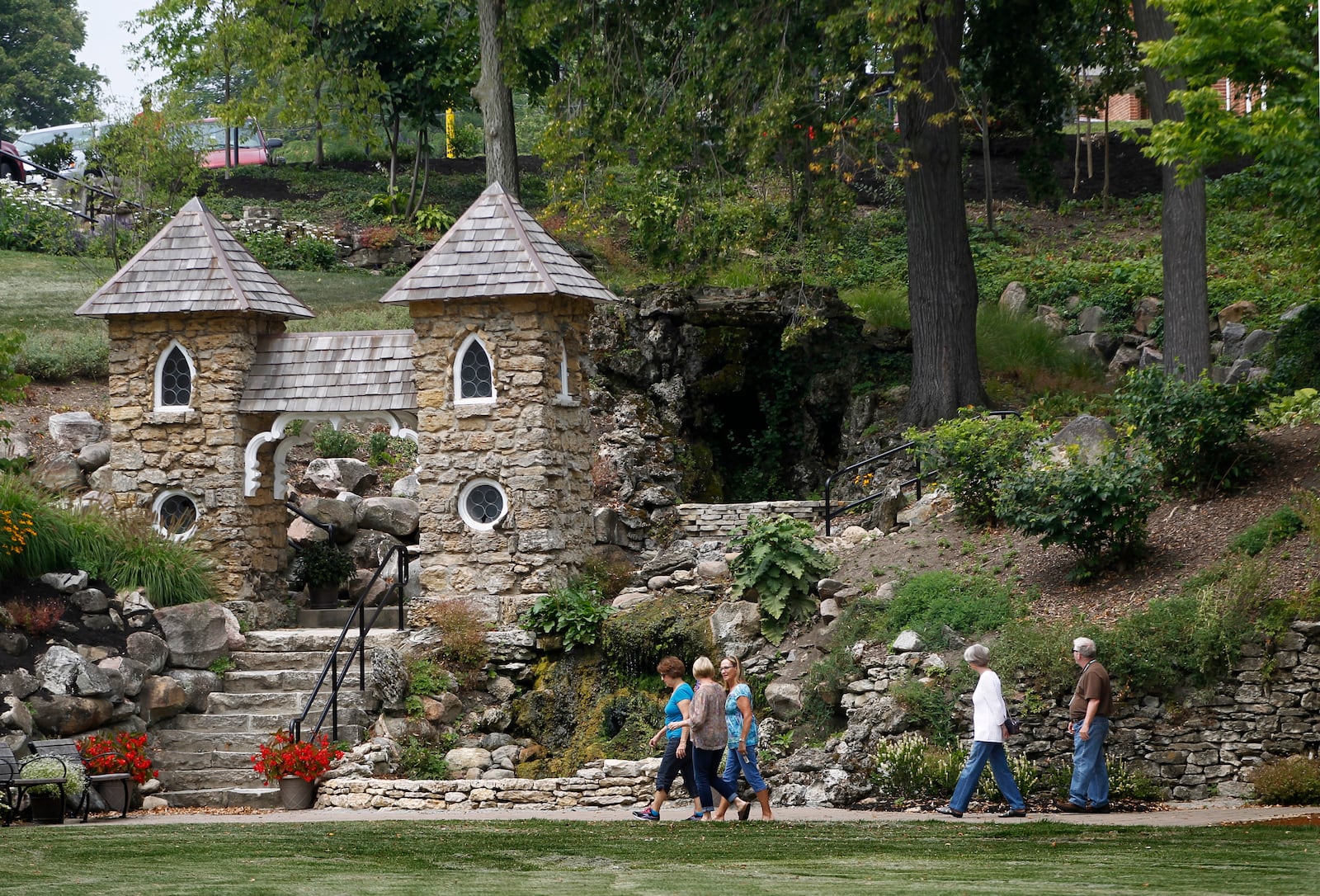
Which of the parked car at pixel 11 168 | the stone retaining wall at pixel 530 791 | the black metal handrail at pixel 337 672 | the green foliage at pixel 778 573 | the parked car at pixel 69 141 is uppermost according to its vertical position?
the parked car at pixel 69 141

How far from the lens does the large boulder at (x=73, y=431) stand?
66.5ft

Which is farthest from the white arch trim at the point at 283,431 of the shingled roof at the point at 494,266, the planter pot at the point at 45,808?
the planter pot at the point at 45,808

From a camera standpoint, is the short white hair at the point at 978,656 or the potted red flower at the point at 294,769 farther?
the potted red flower at the point at 294,769

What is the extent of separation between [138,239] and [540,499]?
14.7 metres

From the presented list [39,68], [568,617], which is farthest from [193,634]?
[39,68]

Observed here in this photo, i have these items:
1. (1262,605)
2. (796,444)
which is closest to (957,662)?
(1262,605)

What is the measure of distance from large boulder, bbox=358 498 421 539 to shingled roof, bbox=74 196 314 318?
9.34 feet

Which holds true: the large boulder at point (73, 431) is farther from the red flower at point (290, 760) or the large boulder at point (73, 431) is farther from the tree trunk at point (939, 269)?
the tree trunk at point (939, 269)

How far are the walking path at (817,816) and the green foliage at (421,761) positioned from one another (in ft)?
3.77

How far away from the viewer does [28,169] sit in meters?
36.9

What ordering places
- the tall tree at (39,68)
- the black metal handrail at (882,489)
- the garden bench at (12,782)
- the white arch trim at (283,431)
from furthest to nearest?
the tall tree at (39,68)
the black metal handrail at (882,489)
the white arch trim at (283,431)
the garden bench at (12,782)

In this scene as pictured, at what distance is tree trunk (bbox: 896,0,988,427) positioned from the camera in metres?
20.2

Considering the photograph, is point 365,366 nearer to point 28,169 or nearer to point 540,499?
point 540,499

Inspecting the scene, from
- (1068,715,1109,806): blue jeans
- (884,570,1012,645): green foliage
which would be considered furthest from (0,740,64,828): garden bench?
(1068,715,1109,806): blue jeans
